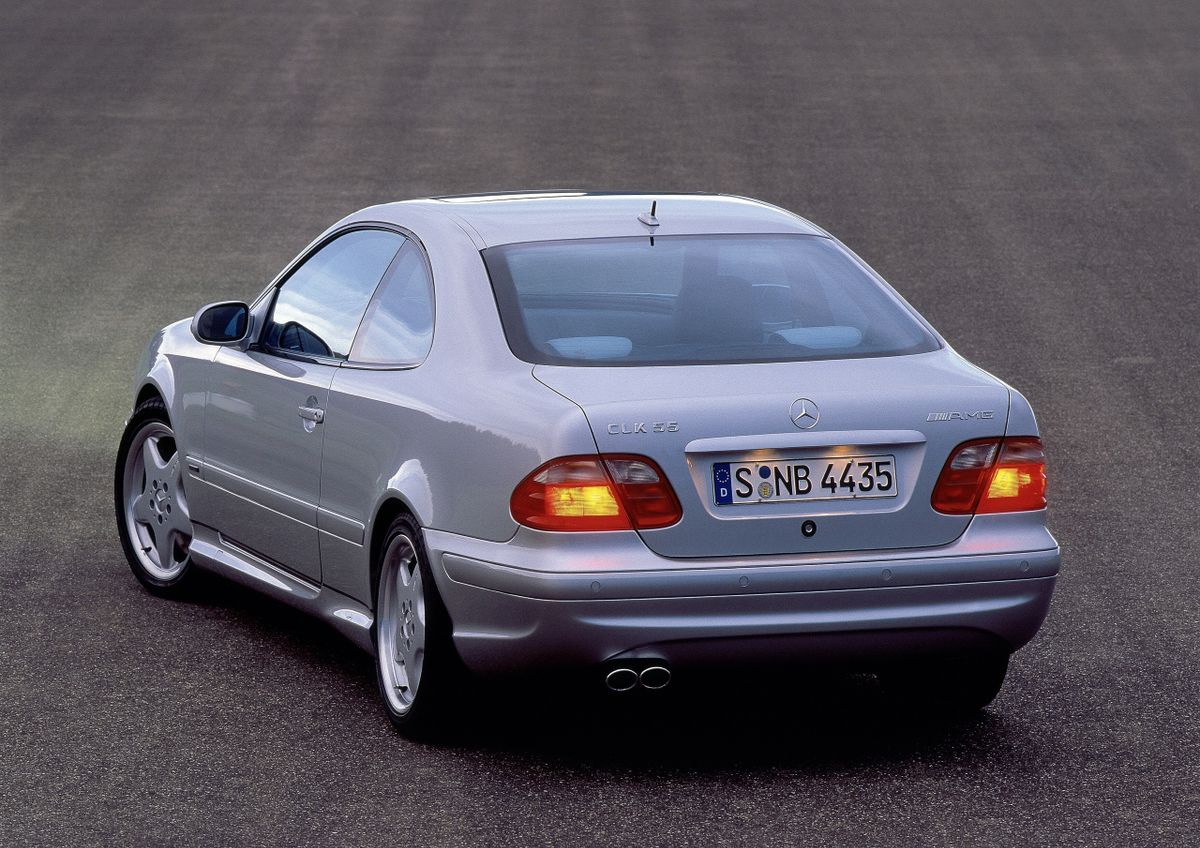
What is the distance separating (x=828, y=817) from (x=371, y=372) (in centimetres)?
204

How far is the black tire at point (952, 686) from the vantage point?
5742 millimetres

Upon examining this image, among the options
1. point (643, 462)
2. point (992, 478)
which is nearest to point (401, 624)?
point (643, 462)

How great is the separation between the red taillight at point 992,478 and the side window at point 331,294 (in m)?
2.05

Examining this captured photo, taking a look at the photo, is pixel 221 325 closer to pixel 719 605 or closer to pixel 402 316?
→ pixel 402 316

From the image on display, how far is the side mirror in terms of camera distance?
22.6 feet

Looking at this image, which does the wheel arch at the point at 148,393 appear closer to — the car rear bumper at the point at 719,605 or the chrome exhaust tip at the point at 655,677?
the car rear bumper at the point at 719,605

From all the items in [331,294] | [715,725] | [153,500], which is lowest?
[153,500]

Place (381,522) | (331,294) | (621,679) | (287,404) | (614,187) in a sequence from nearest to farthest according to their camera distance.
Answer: (621,679)
(381,522)
(287,404)
(331,294)
(614,187)

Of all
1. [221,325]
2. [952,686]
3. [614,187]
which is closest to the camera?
[952,686]

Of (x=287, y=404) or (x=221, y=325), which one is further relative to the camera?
(x=221, y=325)

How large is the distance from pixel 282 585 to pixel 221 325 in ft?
3.35

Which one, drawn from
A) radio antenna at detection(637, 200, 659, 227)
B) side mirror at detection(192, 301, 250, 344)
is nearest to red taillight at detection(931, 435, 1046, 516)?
radio antenna at detection(637, 200, 659, 227)

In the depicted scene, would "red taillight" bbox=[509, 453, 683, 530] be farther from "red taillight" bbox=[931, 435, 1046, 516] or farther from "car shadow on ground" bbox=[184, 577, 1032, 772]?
"red taillight" bbox=[931, 435, 1046, 516]

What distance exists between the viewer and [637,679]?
508 cm
